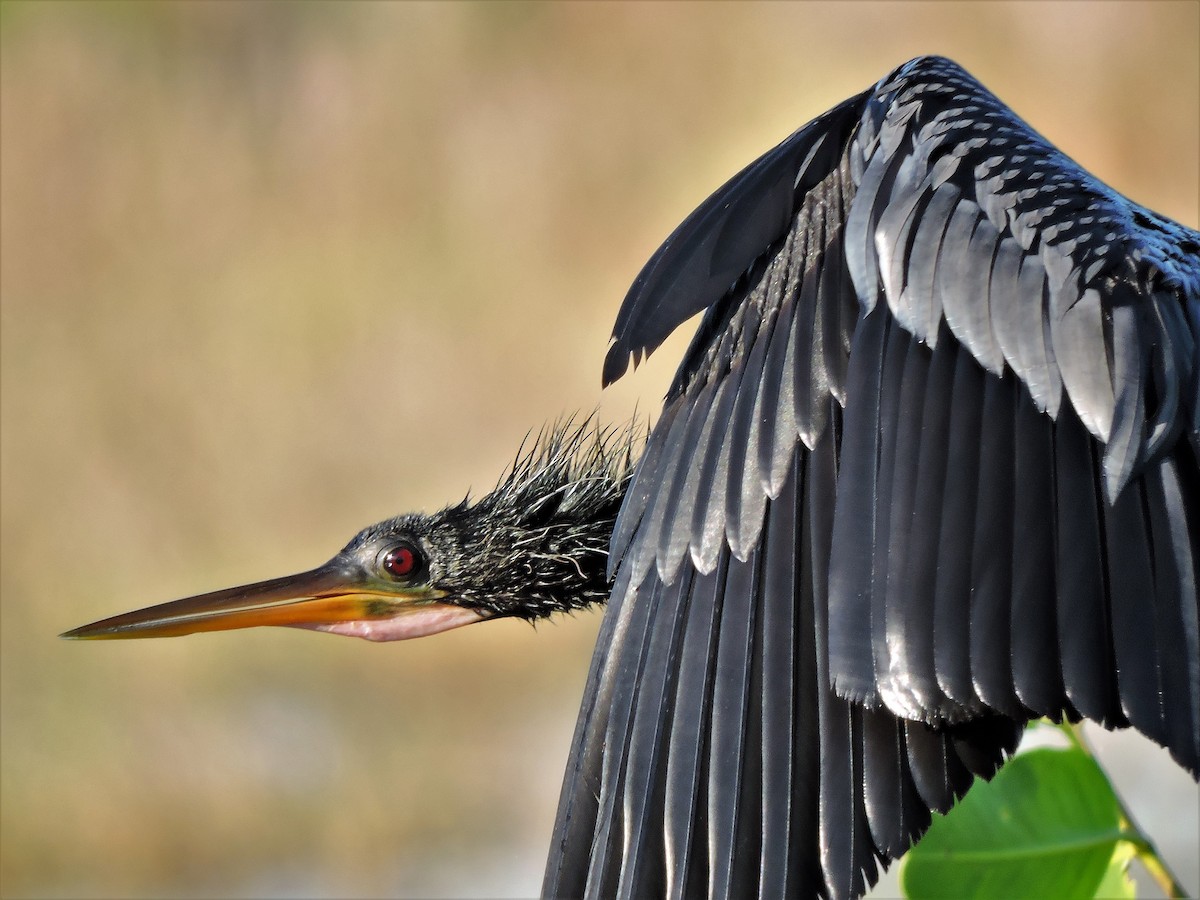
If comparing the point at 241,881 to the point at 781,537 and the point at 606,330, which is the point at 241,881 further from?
the point at 781,537

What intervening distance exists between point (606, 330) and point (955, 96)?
3867mm

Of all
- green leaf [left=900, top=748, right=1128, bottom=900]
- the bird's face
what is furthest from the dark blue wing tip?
green leaf [left=900, top=748, right=1128, bottom=900]

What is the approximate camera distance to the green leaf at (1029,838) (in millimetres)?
2104

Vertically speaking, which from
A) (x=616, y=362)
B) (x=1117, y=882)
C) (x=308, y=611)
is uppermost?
(x=616, y=362)

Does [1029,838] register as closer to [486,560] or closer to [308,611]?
[486,560]

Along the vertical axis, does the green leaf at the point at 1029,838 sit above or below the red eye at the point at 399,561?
below

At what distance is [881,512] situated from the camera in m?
1.47

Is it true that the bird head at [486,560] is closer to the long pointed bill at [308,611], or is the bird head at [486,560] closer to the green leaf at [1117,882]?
the long pointed bill at [308,611]

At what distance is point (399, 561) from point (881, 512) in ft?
3.68

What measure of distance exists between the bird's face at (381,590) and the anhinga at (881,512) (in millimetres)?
805

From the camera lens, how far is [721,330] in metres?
1.70

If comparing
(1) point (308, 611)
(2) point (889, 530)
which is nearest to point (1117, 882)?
(2) point (889, 530)

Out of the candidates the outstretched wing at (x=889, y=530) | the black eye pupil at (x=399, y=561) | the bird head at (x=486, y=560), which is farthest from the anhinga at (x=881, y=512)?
the black eye pupil at (x=399, y=561)

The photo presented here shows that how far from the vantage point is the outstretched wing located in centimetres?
139
